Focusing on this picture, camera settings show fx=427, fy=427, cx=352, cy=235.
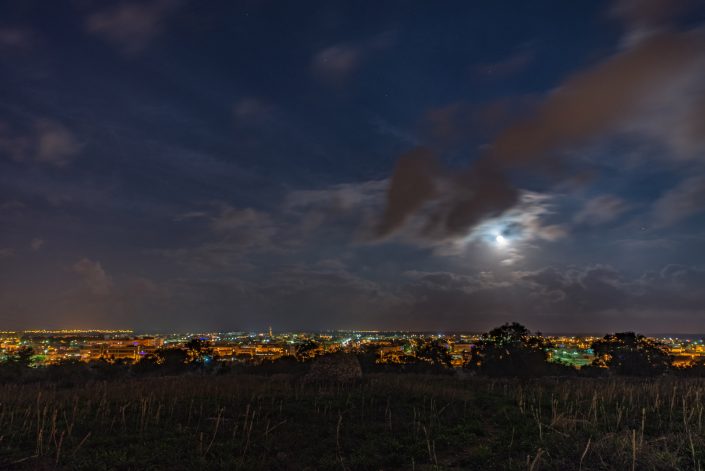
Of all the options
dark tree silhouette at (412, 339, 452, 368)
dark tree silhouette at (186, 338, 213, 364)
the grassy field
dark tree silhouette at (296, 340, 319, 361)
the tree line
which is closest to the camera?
the grassy field

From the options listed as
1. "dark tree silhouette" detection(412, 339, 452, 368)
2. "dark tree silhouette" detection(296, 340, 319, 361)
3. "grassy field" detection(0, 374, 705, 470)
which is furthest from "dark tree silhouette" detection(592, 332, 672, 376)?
"dark tree silhouette" detection(296, 340, 319, 361)

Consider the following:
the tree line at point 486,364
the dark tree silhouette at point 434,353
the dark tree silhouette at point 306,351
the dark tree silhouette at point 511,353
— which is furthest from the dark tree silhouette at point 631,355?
the dark tree silhouette at point 306,351

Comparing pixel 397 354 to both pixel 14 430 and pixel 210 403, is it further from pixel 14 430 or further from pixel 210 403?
pixel 14 430

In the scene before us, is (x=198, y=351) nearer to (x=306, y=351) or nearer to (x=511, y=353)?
(x=306, y=351)

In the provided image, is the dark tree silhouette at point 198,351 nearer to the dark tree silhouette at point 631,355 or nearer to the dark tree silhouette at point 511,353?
the dark tree silhouette at point 511,353

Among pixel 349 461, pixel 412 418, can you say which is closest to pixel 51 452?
pixel 349 461

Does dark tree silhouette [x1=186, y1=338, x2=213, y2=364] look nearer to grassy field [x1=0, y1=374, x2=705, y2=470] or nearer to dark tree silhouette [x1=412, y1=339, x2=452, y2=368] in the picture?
dark tree silhouette [x1=412, y1=339, x2=452, y2=368]
